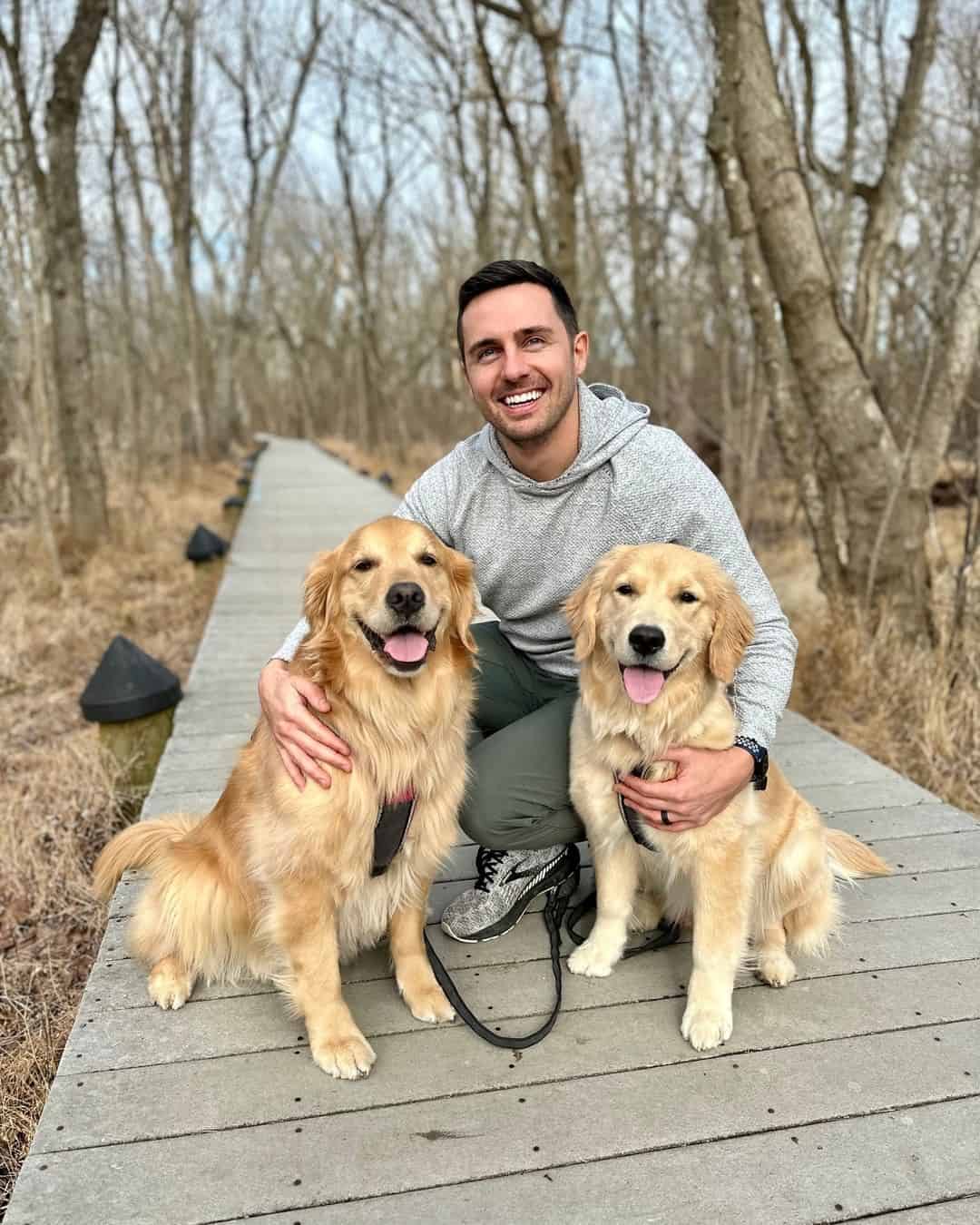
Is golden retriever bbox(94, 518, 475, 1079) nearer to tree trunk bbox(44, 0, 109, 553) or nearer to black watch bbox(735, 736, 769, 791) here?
black watch bbox(735, 736, 769, 791)

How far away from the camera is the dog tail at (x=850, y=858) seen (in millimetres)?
2455

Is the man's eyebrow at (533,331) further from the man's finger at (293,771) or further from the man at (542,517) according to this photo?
the man's finger at (293,771)

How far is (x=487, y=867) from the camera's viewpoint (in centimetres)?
251

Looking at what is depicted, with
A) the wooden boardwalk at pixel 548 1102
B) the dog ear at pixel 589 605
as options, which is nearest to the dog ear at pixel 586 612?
the dog ear at pixel 589 605

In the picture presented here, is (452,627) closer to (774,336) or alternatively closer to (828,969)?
(828,969)

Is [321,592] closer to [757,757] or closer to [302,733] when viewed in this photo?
[302,733]

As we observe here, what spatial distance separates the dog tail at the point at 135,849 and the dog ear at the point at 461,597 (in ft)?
3.39

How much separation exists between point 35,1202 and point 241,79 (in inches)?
941

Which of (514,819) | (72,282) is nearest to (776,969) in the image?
(514,819)

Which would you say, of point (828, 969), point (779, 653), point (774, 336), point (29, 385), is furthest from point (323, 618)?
point (29, 385)

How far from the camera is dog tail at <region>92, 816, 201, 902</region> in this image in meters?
2.49

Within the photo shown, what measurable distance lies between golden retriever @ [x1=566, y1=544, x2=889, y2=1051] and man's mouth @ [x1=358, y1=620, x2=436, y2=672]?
0.43 meters

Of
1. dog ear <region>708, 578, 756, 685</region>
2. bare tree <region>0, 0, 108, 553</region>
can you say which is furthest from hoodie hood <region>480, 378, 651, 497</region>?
bare tree <region>0, 0, 108, 553</region>

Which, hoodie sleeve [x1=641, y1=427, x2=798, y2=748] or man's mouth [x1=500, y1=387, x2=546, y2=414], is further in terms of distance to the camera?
man's mouth [x1=500, y1=387, x2=546, y2=414]
